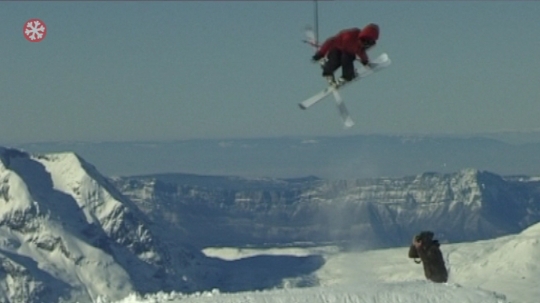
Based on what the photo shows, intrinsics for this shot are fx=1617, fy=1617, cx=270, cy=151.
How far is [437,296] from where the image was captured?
266 feet

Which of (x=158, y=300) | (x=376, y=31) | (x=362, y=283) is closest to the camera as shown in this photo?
(x=376, y=31)

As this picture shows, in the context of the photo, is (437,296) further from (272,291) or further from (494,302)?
(272,291)

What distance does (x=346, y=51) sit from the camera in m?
64.1

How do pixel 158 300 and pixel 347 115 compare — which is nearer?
pixel 347 115

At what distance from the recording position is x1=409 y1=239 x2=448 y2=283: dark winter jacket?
80375mm

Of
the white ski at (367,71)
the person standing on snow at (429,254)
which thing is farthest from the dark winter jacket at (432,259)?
the white ski at (367,71)

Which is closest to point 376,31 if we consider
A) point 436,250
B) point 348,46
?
point 348,46

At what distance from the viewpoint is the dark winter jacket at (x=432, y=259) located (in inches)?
3164

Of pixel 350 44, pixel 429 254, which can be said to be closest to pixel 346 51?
pixel 350 44

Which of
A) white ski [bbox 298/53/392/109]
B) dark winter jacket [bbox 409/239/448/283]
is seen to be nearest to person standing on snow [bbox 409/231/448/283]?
dark winter jacket [bbox 409/239/448/283]

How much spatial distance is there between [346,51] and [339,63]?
2.09ft

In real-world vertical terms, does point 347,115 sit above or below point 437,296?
above

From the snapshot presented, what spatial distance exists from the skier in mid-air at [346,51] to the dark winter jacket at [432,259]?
59.6 ft

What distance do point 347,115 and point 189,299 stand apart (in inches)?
705
